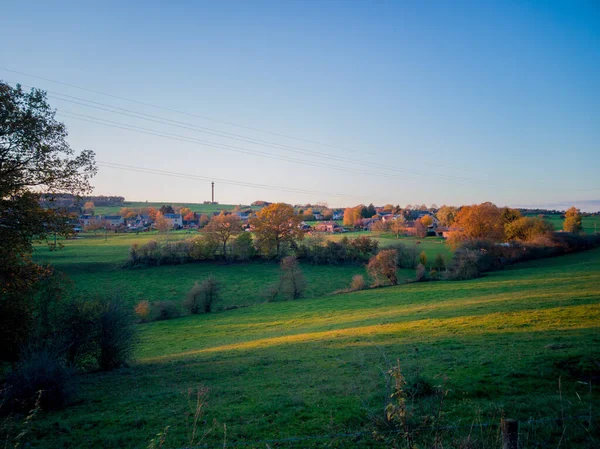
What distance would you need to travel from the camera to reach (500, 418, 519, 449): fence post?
12.4ft

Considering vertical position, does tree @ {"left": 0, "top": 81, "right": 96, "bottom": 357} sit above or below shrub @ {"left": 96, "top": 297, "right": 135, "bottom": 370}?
above

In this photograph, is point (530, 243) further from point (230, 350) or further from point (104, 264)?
point (104, 264)

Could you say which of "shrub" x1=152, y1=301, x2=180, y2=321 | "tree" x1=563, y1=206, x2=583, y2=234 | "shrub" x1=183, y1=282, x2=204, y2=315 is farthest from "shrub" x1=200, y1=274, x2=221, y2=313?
"tree" x1=563, y1=206, x2=583, y2=234

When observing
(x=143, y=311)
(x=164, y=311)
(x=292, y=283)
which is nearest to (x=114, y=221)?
(x=164, y=311)

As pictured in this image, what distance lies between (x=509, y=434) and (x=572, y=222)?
93.6 metres

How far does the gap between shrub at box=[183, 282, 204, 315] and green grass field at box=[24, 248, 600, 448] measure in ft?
30.8

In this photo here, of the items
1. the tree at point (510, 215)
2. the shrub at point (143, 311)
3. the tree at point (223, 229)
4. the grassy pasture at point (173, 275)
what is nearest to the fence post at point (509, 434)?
the shrub at point (143, 311)

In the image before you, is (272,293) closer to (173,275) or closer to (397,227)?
(173,275)

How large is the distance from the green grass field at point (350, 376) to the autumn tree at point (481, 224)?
113ft

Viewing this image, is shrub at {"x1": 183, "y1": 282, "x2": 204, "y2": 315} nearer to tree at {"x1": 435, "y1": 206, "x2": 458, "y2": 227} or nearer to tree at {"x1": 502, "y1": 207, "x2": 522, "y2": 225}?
tree at {"x1": 502, "y1": 207, "x2": 522, "y2": 225}

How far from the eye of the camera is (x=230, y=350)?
67.1 ft

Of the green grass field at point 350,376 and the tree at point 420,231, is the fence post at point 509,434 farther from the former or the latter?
the tree at point 420,231

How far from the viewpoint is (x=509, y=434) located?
3.81m

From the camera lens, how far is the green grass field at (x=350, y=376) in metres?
7.97
